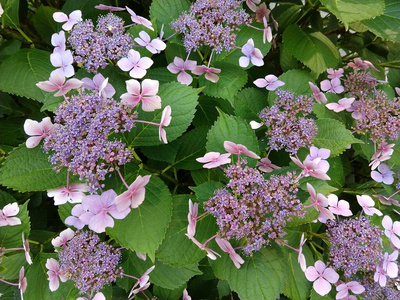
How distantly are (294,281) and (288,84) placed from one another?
1.71 feet

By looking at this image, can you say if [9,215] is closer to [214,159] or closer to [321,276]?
[214,159]

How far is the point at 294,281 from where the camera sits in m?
0.95

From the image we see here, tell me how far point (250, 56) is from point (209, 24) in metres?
0.13

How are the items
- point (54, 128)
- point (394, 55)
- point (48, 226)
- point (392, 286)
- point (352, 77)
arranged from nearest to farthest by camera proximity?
point (54, 128)
point (392, 286)
point (352, 77)
point (48, 226)
point (394, 55)

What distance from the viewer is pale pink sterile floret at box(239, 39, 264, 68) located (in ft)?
2.98

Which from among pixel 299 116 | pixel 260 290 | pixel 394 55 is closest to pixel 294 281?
pixel 260 290

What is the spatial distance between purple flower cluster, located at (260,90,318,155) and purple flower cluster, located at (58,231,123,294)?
0.46 m

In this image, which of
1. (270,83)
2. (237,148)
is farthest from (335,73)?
(237,148)

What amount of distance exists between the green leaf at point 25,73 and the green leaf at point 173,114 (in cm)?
30

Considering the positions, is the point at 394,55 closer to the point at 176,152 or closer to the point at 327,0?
the point at 327,0

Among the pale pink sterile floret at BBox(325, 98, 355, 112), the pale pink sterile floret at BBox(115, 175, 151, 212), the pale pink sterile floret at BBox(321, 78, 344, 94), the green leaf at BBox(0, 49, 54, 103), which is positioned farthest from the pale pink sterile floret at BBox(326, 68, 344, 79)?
the green leaf at BBox(0, 49, 54, 103)

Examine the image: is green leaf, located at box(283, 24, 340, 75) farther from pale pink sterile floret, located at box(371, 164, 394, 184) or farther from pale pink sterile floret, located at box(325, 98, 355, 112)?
pale pink sterile floret, located at box(371, 164, 394, 184)

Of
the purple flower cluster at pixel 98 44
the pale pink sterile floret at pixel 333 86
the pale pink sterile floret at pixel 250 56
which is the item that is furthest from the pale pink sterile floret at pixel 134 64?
the pale pink sterile floret at pixel 333 86

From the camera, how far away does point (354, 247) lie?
86 centimetres
